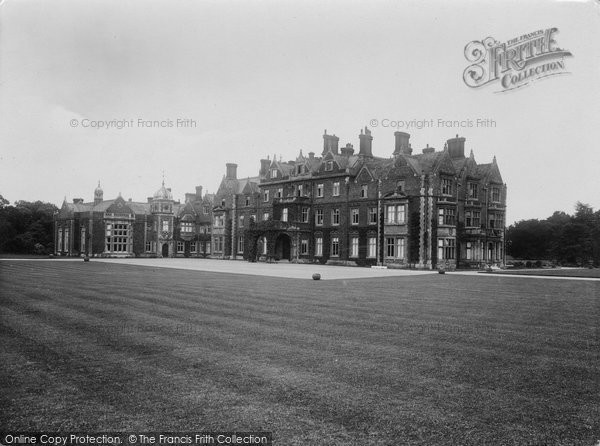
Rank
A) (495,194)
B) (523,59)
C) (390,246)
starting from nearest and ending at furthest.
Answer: (523,59)
(390,246)
(495,194)

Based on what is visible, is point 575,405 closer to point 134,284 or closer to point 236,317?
point 236,317

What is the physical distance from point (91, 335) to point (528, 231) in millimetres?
64609

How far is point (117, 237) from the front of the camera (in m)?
68.5

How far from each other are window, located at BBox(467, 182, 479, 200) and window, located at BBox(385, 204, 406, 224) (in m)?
6.33

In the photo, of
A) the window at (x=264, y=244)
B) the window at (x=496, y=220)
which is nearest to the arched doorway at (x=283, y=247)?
the window at (x=264, y=244)

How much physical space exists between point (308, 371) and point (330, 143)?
45880mm

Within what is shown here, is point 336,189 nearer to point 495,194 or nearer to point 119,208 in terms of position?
point 495,194

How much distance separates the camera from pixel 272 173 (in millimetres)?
58094

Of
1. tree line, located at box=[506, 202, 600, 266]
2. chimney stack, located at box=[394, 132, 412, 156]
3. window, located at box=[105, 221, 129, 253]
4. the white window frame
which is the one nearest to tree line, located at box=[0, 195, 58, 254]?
window, located at box=[105, 221, 129, 253]

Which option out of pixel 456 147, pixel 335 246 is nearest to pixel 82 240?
pixel 335 246

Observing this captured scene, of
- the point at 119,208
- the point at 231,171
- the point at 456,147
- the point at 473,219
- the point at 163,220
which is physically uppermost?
the point at 231,171

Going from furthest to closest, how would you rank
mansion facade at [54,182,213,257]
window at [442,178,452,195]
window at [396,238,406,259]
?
mansion facade at [54,182,213,257], window at [396,238,406,259], window at [442,178,452,195]

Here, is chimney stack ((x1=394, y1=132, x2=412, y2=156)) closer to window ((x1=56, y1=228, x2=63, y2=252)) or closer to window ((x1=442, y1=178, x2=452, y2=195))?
window ((x1=442, y1=178, x2=452, y2=195))

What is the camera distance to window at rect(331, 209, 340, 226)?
5050 cm
